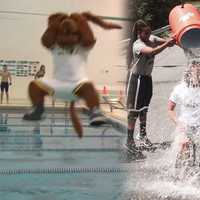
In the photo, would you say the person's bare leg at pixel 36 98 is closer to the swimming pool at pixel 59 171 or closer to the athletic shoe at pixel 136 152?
the swimming pool at pixel 59 171

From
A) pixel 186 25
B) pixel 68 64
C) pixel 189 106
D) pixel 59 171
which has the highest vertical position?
pixel 186 25

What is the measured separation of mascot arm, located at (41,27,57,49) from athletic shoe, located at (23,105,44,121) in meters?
0.11

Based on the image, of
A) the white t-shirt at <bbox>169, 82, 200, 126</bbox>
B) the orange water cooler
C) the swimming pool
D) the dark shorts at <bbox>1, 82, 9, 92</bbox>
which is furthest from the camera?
the white t-shirt at <bbox>169, 82, 200, 126</bbox>

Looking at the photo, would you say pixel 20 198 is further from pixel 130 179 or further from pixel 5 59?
A: pixel 5 59

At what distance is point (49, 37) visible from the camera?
45.9 inches

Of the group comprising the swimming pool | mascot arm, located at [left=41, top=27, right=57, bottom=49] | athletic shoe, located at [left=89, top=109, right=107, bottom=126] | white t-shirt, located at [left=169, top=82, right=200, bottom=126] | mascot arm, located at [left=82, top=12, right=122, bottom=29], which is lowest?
the swimming pool

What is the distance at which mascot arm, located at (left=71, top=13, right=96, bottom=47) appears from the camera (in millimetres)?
1165

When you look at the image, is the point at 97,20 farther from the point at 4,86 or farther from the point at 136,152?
the point at 136,152

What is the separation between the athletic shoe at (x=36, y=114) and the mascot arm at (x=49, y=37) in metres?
0.11

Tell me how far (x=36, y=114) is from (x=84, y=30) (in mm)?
177

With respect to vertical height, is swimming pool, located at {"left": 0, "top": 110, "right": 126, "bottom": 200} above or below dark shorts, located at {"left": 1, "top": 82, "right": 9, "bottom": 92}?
below

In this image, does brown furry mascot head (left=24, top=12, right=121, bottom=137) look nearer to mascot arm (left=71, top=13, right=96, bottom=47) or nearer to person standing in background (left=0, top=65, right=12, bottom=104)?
mascot arm (left=71, top=13, right=96, bottom=47)

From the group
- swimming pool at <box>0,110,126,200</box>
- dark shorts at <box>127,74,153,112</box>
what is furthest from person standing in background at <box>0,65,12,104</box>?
dark shorts at <box>127,74,153,112</box>

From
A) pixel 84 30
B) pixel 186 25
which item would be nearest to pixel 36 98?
pixel 84 30
